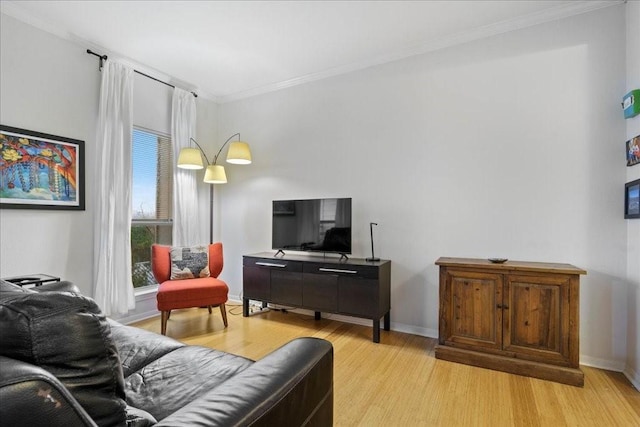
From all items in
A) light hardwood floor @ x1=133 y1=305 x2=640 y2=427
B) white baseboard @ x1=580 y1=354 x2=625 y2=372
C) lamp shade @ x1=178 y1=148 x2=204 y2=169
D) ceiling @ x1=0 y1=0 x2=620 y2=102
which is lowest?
light hardwood floor @ x1=133 y1=305 x2=640 y2=427

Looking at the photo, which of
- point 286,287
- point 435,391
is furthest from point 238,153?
point 435,391

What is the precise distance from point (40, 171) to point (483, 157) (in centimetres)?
Answer: 404

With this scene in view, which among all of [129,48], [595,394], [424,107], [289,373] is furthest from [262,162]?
[595,394]

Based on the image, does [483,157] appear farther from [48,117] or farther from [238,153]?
[48,117]

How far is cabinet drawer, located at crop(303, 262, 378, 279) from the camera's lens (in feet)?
9.98

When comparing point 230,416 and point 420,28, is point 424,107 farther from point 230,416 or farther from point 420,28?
point 230,416

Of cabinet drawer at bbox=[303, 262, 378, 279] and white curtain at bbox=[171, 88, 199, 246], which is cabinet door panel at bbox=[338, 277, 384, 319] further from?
white curtain at bbox=[171, 88, 199, 246]

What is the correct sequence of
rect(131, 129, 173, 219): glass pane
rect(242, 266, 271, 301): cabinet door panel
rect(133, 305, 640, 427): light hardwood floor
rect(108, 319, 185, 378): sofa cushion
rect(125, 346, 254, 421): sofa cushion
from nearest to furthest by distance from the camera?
1. rect(125, 346, 254, 421): sofa cushion
2. rect(108, 319, 185, 378): sofa cushion
3. rect(133, 305, 640, 427): light hardwood floor
4. rect(242, 266, 271, 301): cabinet door panel
5. rect(131, 129, 173, 219): glass pane

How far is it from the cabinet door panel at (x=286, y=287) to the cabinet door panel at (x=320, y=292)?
0.23ft

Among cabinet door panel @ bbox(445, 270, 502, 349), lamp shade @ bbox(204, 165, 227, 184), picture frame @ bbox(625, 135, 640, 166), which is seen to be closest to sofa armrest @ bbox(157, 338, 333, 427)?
cabinet door panel @ bbox(445, 270, 502, 349)

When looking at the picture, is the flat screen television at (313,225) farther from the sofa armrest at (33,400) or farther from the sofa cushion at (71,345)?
the sofa armrest at (33,400)

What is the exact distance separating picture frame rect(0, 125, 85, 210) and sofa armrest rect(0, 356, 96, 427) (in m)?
2.97

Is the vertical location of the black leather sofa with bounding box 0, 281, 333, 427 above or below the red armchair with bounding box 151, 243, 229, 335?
above

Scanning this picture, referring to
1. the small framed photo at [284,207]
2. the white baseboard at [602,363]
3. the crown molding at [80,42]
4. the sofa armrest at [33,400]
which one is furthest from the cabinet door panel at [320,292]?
the crown molding at [80,42]
